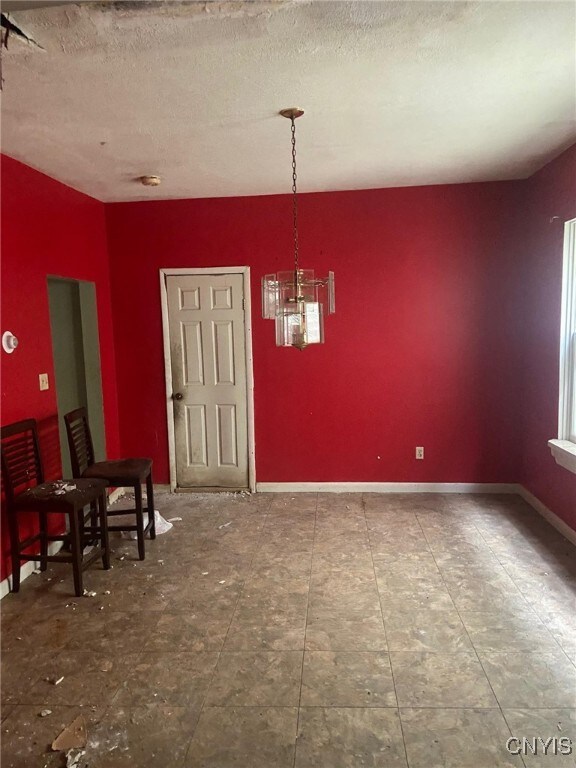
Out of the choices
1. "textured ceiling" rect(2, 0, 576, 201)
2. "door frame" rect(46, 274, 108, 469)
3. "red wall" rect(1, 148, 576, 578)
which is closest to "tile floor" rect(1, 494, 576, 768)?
"red wall" rect(1, 148, 576, 578)

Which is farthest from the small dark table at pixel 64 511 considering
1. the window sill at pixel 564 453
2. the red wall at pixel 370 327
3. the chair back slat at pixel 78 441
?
the window sill at pixel 564 453

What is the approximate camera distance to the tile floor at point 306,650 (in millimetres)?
1865

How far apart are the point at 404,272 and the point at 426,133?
1422mm

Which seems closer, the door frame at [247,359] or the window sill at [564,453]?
the window sill at [564,453]

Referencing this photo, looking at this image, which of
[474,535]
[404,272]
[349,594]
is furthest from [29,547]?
[404,272]

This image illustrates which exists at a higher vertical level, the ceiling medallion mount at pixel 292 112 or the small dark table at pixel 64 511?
the ceiling medallion mount at pixel 292 112

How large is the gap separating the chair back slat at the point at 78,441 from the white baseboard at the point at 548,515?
11.1 feet

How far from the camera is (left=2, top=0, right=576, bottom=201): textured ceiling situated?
1793 mm

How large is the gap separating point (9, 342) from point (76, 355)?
1456 millimetres

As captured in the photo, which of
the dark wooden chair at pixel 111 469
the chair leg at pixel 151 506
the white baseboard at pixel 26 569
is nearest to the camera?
the white baseboard at pixel 26 569

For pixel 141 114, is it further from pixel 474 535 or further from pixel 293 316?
pixel 474 535

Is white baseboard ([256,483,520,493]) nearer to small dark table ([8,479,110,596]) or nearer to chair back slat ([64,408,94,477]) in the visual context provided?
chair back slat ([64,408,94,477])

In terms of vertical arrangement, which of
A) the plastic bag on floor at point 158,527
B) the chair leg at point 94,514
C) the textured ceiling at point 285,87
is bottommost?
the plastic bag on floor at point 158,527

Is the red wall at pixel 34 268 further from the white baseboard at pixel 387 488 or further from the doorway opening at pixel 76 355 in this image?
the white baseboard at pixel 387 488
